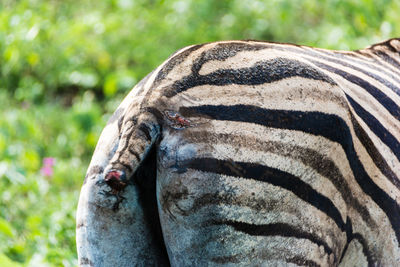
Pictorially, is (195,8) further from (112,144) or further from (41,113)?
(112,144)

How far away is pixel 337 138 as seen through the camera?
6.97 ft

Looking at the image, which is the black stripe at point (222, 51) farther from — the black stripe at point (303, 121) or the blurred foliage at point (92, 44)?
the blurred foliage at point (92, 44)

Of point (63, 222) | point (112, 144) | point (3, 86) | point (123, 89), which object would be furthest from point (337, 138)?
point (3, 86)

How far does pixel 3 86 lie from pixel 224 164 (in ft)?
18.5

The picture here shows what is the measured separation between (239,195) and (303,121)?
1.07 feet

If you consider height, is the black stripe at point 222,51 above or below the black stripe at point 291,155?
above

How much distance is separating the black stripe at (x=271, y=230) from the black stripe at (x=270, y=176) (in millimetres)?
98

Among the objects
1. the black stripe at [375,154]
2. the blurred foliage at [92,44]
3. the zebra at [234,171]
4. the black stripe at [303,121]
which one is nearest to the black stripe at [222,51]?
the zebra at [234,171]

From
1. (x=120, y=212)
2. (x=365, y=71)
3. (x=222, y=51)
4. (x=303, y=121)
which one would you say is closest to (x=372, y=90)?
(x=365, y=71)

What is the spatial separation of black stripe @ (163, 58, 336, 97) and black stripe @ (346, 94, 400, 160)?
0.83 feet

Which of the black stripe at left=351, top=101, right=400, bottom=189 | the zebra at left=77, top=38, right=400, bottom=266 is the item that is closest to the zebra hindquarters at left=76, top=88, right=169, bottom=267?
the zebra at left=77, top=38, right=400, bottom=266

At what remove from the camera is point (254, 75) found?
2092mm

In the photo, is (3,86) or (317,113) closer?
(317,113)

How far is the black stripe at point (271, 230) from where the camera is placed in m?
1.97
